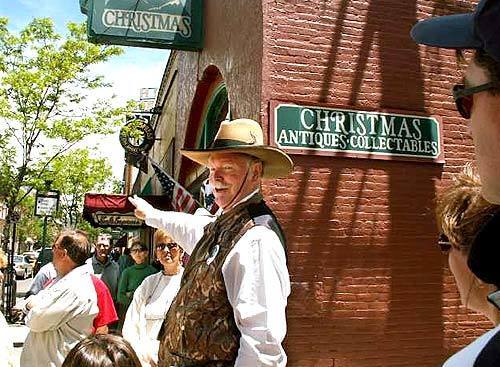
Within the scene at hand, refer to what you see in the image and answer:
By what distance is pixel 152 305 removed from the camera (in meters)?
4.57

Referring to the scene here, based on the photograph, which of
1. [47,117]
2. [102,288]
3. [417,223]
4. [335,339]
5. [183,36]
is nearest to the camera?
[102,288]

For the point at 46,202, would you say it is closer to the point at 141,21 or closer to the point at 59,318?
the point at 141,21

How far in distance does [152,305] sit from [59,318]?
718mm

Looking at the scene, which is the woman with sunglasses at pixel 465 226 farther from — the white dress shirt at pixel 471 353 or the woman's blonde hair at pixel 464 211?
the white dress shirt at pixel 471 353

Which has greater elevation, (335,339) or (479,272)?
(479,272)

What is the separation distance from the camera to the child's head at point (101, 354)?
2.27m

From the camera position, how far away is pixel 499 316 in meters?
1.49

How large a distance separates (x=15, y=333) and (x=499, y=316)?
11.6 meters

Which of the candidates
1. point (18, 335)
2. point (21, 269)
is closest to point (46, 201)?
point (18, 335)

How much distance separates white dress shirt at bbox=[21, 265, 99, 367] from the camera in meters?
4.19

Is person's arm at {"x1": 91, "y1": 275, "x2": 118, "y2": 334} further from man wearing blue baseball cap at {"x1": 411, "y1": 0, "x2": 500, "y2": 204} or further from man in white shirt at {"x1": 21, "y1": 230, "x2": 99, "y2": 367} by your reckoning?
man wearing blue baseball cap at {"x1": 411, "y1": 0, "x2": 500, "y2": 204}

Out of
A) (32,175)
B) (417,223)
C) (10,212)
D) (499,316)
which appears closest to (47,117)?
(32,175)

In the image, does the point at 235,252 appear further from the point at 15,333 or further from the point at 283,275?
the point at 15,333

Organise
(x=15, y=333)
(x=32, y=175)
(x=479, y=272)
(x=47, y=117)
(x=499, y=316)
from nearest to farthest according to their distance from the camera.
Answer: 1. (x=479, y=272)
2. (x=499, y=316)
3. (x=15, y=333)
4. (x=47, y=117)
5. (x=32, y=175)
